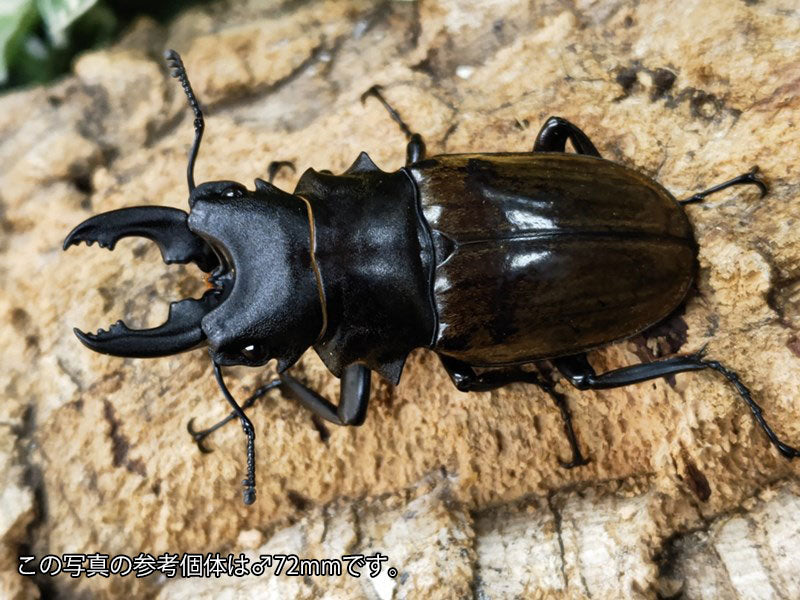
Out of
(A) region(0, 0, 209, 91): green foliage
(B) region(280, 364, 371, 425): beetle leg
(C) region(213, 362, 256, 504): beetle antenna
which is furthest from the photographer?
(A) region(0, 0, 209, 91): green foliage

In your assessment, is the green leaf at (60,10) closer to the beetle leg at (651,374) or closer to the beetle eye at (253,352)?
the beetle eye at (253,352)

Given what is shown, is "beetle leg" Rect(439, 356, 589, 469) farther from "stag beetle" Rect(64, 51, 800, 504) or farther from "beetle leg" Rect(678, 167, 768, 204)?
"beetle leg" Rect(678, 167, 768, 204)

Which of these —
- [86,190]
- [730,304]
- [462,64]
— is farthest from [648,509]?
[86,190]

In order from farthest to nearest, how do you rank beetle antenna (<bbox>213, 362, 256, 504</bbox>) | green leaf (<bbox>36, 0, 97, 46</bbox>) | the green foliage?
the green foliage, green leaf (<bbox>36, 0, 97, 46</bbox>), beetle antenna (<bbox>213, 362, 256, 504</bbox>)

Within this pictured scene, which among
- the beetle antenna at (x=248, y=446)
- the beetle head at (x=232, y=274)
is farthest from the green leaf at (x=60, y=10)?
the beetle antenna at (x=248, y=446)

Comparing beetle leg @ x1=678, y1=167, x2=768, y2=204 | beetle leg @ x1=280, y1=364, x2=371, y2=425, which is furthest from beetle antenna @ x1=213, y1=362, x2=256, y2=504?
beetle leg @ x1=678, y1=167, x2=768, y2=204

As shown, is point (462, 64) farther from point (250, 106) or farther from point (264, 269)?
point (264, 269)
